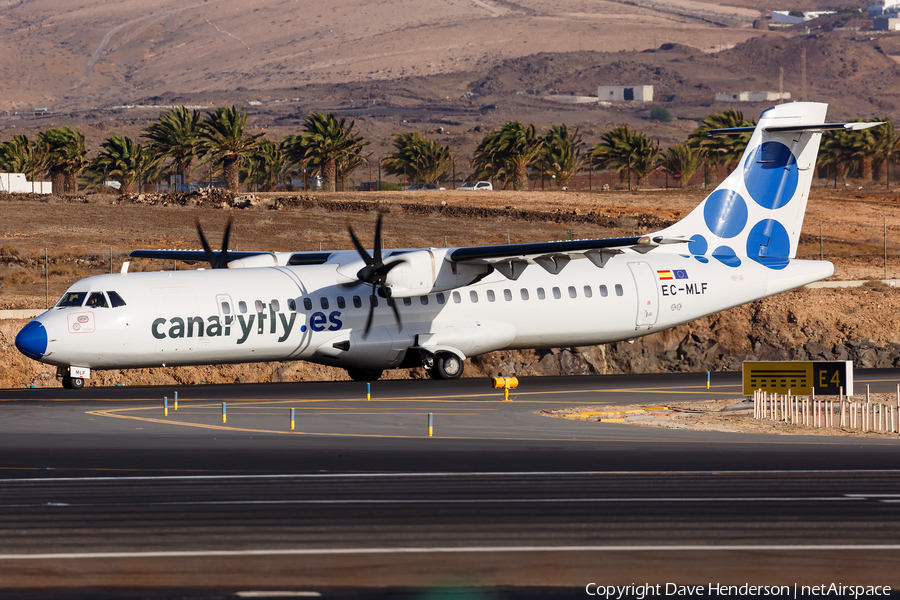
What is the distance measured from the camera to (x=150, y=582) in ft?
32.8

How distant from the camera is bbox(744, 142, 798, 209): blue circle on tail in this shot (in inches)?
1464

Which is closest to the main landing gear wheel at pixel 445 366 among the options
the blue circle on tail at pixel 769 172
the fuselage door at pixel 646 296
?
the fuselage door at pixel 646 296

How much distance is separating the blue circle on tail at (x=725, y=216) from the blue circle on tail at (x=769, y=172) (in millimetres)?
709

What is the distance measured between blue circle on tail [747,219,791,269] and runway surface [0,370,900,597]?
15232 millimetres

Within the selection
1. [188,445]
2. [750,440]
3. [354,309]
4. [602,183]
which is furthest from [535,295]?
[602,183]

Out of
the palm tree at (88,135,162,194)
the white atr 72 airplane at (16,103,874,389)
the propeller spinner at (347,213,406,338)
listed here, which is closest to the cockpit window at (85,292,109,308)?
the white atr 72 airplane at (16,103,874,389)

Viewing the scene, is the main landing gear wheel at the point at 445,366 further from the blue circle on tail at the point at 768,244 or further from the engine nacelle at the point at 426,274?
the blue circle on tail at the point at 768,244

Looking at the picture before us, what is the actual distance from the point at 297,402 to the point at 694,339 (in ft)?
77.6

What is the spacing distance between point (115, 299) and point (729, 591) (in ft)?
73.4

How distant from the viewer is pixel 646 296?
115 ft

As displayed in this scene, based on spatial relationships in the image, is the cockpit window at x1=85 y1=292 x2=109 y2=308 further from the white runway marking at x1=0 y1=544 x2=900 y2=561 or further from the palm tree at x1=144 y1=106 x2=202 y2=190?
the palm tree at x1=144 y1=106 x2=202 y2=190

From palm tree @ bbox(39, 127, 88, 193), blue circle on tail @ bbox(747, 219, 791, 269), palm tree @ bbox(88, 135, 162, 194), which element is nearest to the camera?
blue circle on tail @ bbox(747, 219, 791, 269)

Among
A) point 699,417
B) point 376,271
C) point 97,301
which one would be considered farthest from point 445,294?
point 699,417

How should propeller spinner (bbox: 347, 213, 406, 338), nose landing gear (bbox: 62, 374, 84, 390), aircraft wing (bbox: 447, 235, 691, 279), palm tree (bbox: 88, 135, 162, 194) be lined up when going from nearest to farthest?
nose landing gear (bbox: 62, 374, 84, 390) < aircraft wing (bbox: 447, 235, 691, 279) < propeller spinner (bbox: 347, 213, 406, 338) < palm tree (bbox: 88, 135, 162, 194)
